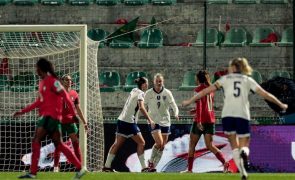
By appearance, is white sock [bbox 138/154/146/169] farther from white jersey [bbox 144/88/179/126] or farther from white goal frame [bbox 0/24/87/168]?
white goal frame [bbox 0/24/87/168]

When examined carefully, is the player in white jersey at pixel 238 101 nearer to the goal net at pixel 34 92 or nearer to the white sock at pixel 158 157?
the goal net at pixel 34 92

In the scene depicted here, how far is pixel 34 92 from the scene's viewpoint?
2505 cm

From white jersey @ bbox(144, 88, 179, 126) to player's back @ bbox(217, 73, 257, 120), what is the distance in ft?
21.6

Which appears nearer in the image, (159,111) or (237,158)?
(237,158)

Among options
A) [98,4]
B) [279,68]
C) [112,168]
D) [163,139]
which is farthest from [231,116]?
[98,4]

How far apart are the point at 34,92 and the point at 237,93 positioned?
11012 mm

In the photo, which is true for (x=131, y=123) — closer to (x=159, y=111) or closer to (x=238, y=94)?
(x=159, y=111)

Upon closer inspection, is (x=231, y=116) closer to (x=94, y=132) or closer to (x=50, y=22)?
(x=94, y=132)

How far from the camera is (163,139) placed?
2155cm

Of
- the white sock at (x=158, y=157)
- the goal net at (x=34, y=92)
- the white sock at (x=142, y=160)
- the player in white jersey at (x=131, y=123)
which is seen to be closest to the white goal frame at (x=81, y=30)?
the goal net at (x=34, y=92)

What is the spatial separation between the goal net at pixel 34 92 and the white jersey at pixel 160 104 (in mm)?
1501

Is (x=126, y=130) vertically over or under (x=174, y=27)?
under

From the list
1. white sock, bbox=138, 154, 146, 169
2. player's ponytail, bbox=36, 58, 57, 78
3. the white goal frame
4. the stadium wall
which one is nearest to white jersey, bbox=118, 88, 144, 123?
white sock, bbox=138, 154, 146, 169

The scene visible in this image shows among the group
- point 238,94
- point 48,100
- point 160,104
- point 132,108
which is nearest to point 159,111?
point 160,104
